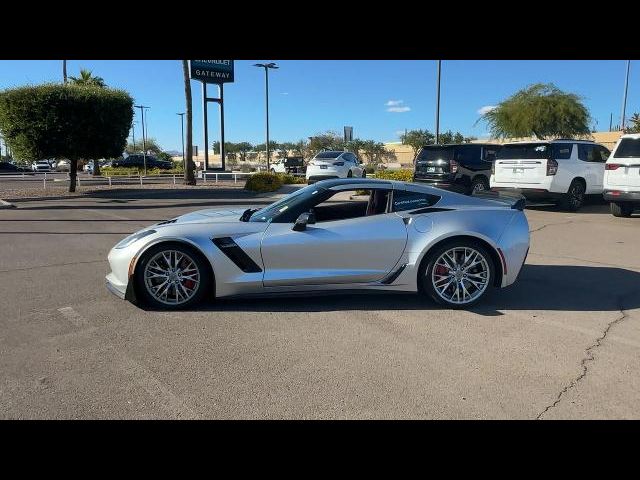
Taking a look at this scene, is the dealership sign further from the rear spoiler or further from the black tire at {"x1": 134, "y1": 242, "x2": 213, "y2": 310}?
the black tire at {"x1": 134, "y1": 242, "x2": 213, "y2": 310}

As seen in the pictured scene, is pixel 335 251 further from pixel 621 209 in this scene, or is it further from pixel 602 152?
pixel 602 152

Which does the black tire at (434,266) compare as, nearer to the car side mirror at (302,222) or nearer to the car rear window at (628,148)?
the car side mirror at (302,222)

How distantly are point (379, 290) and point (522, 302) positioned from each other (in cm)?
161

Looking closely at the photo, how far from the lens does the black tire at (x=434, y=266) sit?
16.6 ft

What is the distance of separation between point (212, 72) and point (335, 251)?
34.2 m

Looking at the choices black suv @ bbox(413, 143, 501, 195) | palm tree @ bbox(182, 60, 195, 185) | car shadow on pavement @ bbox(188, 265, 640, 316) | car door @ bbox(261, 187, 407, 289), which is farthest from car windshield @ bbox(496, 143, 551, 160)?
palm tree @ bbox(182, 60, 195, 185)

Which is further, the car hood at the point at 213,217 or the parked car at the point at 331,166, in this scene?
the parked car at the point at 331,166

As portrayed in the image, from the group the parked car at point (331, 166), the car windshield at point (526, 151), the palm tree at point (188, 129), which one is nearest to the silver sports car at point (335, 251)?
the car windshield at point (526, 151)

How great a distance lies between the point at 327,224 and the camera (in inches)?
197

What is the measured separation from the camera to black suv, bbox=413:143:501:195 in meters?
14.3

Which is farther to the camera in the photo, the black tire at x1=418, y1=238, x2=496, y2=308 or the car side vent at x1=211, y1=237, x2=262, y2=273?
the black tire at x1=418, y1=238, x2=496, y2=308

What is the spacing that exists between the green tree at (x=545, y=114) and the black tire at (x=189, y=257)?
119 ft
